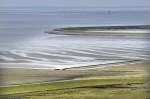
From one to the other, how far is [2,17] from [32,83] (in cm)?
54

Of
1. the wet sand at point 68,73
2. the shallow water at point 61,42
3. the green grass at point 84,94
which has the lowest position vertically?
the green grass at point 84,94

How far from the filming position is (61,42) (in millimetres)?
6402

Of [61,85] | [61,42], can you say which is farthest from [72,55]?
[61,85]

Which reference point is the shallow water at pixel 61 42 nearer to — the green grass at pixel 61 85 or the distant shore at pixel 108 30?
the distant shore at pixel 108 30

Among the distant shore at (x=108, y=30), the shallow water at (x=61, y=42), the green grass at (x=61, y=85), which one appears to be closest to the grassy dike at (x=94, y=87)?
the green grass at (x=61, y=85)

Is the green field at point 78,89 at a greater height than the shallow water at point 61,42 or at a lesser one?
lesser

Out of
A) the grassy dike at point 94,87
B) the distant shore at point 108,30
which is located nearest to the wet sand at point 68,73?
the grassy dike at point 94,87

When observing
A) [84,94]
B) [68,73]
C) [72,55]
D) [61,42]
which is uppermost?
[61,42]

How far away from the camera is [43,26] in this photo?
20.9ft

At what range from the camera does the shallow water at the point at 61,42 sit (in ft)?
20.8

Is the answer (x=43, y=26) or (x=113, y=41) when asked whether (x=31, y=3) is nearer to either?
(x=43, y=26)

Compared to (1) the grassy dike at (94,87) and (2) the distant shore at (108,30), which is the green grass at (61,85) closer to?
(1) the grassy dike at (94,87)

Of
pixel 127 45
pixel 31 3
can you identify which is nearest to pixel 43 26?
pixel 31 3

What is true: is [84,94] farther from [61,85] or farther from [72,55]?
[72,55]
